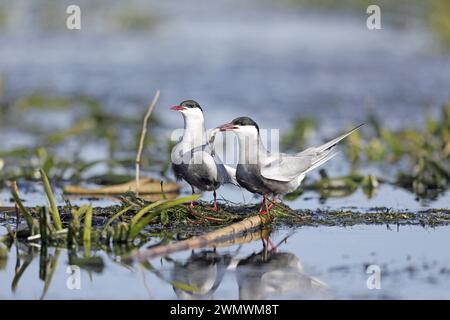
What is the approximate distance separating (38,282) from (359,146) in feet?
17.4

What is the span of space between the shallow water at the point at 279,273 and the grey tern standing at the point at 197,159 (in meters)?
0.72

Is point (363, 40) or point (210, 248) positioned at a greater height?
point (363, 40)

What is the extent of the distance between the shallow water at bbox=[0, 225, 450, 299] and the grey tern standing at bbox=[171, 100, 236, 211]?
724 mm

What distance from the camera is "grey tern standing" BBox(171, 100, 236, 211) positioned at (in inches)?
264

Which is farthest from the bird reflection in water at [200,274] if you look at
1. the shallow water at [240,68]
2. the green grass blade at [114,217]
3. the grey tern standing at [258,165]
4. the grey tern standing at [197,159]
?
the shallow water at [240,68]

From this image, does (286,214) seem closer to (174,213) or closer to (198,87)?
(174,213)

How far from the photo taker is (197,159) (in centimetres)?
670

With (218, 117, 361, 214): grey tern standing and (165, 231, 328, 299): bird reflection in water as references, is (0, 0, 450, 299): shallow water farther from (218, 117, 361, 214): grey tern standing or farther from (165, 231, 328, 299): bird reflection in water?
(218, 117, 361, 214): grey tern standing

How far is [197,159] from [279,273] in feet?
4.91

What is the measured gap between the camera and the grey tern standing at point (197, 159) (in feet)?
22.0

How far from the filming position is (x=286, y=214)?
6777 millimetres

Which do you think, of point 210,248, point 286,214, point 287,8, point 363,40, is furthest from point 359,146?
point 287,8

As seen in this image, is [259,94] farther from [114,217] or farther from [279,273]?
[279,273]

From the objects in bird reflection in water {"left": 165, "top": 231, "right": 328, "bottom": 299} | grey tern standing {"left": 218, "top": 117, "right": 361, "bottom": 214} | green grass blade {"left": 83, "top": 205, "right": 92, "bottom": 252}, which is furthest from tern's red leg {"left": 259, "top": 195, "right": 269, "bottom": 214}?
green grass blade {"left": 83, "top": 205, "right": 92, "bottom": 252}
